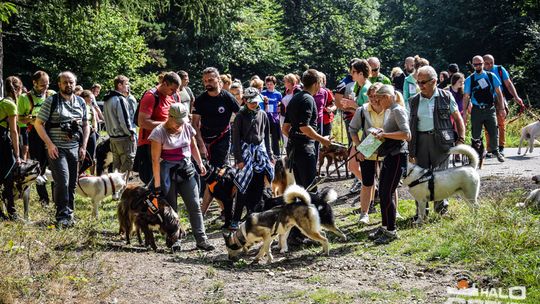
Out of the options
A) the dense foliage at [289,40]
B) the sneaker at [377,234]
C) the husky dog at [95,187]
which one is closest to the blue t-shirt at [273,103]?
the dense foliage at [289,40]

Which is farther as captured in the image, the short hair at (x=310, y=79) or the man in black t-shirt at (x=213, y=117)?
the man in black t-shirt at (x=213, y=117)

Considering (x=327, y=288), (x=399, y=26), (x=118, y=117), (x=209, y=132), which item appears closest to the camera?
(x=327, y=288)

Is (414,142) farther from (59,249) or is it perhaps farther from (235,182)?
(59,249)

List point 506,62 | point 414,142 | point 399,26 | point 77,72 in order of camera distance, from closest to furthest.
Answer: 1. point 414,142
2. point 77,72
3. point 506,62
4. point 399,26

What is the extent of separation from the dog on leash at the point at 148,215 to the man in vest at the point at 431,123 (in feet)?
10.5

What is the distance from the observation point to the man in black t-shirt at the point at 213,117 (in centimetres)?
937

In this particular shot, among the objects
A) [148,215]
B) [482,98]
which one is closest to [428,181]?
[148,215]

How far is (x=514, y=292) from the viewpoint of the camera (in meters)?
5.84

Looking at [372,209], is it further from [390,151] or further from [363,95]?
[390,151]

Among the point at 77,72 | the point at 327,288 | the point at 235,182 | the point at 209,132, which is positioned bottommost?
the point at 327,288

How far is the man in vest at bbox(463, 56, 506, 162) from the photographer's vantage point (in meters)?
13.8

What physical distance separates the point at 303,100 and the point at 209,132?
185cm

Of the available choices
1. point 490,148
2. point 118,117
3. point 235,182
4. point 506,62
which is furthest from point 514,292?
point 506,62

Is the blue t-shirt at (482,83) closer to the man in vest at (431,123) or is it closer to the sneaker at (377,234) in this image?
the man in vest at (431,123)
